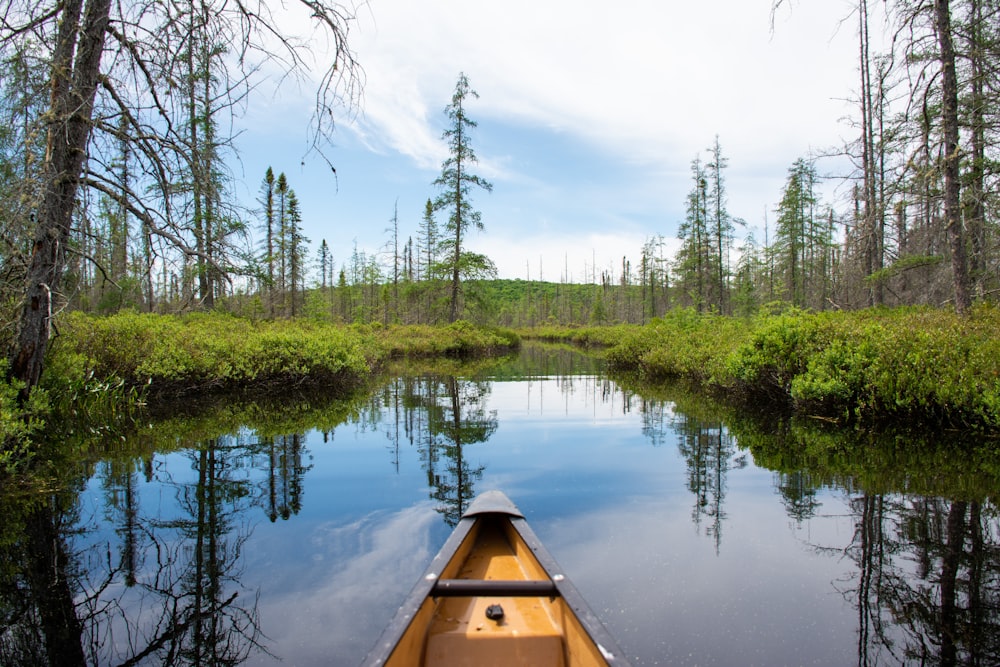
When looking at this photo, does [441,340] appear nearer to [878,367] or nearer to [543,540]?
[878,367]

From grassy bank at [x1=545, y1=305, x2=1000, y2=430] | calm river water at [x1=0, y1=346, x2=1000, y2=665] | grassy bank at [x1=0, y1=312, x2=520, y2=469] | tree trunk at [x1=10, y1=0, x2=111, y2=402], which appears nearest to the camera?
calm river water at [x1=0, y1=346, x2=1000, y2=665]

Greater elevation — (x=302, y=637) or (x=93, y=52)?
(x=93, y=52)

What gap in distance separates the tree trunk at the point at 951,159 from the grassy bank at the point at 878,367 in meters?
0.70

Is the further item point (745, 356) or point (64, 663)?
point (745, 356)

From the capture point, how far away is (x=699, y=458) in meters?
7.91

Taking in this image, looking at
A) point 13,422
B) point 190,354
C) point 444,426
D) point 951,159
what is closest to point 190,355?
point 190,354

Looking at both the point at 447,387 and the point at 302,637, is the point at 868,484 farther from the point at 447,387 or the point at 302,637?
the point at 447,387

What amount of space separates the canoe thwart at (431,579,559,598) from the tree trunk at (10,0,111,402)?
6.15 metres

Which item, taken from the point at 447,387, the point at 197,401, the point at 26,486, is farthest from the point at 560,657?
the point at 447,387

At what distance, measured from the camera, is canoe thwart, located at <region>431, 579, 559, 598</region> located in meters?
2.92

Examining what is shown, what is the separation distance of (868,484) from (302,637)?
6.35 m

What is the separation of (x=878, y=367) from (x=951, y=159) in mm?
5152

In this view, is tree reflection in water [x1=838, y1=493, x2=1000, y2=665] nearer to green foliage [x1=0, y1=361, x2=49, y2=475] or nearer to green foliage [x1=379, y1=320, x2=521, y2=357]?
green foliage [x1=0, y1=361, x2=49, y2=475]

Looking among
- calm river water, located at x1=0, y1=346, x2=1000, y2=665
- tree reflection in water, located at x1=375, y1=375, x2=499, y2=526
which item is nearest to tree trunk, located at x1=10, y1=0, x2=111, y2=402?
calm river water, located at x1=0, y1=346, x2=1000, y2=665
